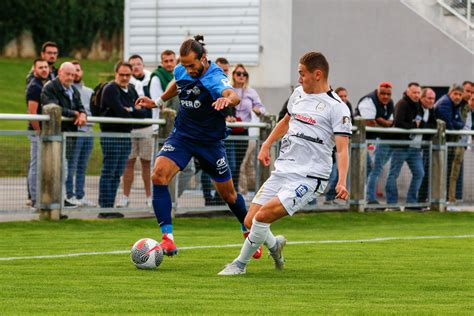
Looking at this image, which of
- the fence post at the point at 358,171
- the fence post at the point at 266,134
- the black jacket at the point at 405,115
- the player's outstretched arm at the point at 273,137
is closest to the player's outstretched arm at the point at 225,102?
the player's outstretched arm at the point at 273,137

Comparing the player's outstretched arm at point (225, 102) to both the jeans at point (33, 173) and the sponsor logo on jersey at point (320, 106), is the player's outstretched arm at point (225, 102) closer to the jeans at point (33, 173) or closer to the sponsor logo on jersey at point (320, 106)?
the sponsor logo on jersey at point (320, 106)

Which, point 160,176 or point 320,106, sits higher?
point 320,106

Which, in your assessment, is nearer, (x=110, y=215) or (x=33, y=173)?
(x=33, y=173)

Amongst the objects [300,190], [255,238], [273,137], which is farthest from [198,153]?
[300,190]

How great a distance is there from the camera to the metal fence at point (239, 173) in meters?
17.3

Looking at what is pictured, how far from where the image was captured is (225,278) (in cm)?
1153

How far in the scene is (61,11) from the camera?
65938 mm

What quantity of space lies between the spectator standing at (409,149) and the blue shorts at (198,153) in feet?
27.2

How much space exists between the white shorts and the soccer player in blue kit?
128 cm

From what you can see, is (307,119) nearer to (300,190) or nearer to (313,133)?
(313,133)

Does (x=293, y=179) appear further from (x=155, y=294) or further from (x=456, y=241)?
(x=456, y=241)

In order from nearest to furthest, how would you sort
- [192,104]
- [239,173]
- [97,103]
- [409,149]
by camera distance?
[192,104] → [97,103] → [239,173] → [409,149]

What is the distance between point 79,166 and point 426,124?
7.42m

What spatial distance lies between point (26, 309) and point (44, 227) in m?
7.97
